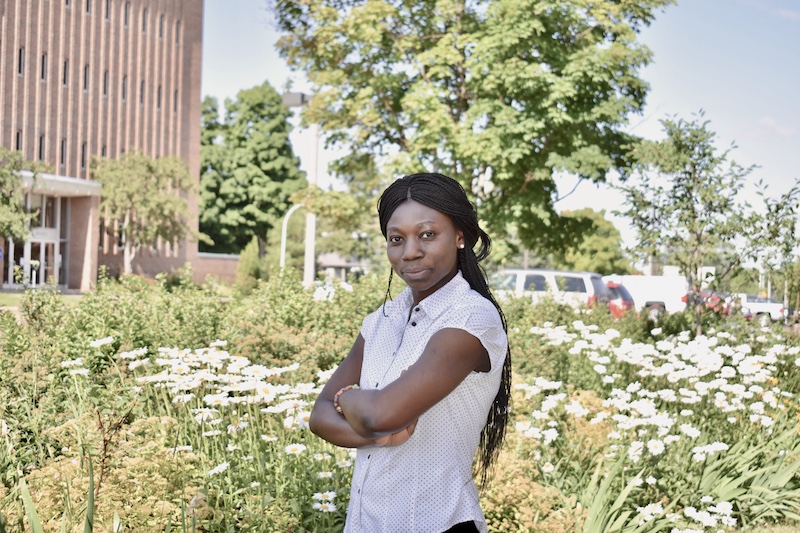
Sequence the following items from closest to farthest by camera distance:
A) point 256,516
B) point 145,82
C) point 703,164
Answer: point 256,516 < point 703,164 < point 145,82

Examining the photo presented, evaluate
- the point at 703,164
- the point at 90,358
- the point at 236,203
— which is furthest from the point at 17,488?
the point at 236,203

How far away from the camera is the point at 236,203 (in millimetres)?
62938

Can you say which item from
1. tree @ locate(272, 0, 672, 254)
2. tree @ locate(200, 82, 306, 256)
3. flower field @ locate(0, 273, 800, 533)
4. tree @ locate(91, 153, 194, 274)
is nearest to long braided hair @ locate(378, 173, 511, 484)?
flower field @ locate(0, 273, 800, 533)

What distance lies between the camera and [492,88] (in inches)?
831

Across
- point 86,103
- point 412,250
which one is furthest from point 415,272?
point 86,103

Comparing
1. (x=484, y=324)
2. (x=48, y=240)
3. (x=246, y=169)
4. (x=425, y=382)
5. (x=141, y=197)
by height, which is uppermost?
(x=246, y=169)

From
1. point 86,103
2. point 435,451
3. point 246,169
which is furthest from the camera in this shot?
point 246,169

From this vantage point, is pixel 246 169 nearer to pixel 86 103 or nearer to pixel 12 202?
pixel 86 103

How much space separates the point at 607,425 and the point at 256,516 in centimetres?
291

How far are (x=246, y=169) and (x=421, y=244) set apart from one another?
60917mm

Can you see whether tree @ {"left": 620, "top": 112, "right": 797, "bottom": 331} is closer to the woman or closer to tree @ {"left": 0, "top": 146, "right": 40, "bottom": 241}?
the woman

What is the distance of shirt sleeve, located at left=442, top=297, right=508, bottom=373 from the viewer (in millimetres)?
1983

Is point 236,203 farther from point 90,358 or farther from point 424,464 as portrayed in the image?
point 424,464

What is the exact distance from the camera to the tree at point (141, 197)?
40.5 meters
